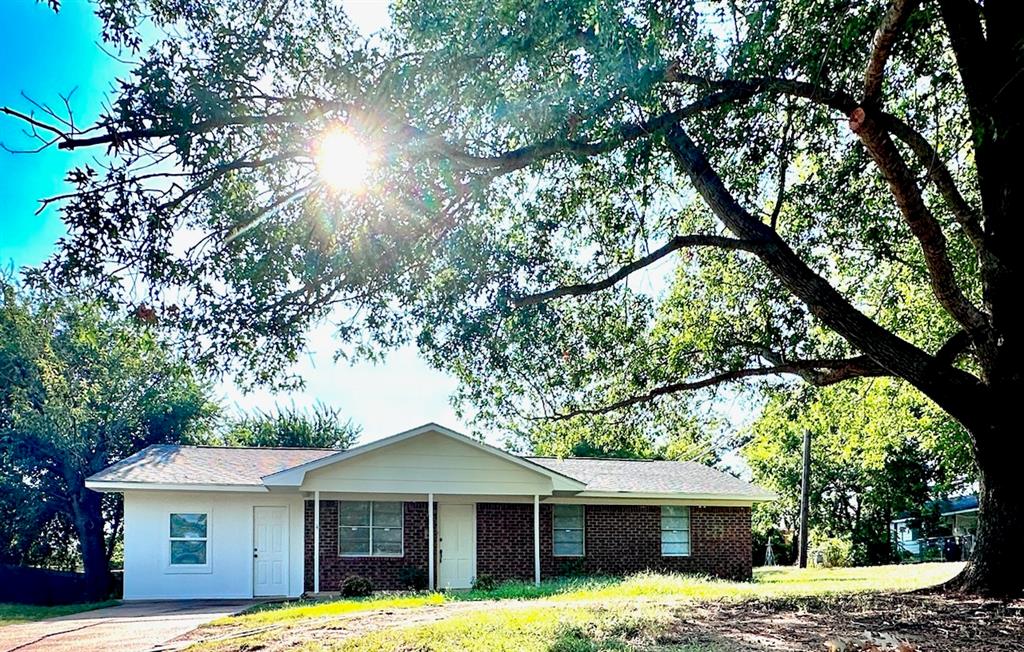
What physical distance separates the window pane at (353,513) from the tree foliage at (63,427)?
6.97 m

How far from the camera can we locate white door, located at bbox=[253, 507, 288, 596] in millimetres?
17984

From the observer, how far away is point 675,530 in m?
20.5

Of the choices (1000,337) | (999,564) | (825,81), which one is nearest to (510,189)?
(825,81)

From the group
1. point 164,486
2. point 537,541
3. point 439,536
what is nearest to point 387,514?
point 439,536

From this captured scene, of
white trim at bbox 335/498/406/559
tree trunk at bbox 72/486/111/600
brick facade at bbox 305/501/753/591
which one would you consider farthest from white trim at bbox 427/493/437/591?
tree trunk at bbox 72/486/111/600

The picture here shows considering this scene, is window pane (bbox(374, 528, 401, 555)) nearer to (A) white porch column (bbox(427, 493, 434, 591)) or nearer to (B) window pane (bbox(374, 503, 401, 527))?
(B) window pane (bbox(374, 503, 401, 527))

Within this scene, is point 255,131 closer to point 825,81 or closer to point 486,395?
point 486,395

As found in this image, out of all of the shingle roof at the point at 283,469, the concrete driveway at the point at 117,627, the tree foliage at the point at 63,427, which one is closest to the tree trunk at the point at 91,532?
the tree foliage at the point at 63,427

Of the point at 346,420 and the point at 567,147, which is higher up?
the point at 567,147

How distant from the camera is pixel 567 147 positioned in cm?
727

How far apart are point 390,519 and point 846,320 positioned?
12354mm

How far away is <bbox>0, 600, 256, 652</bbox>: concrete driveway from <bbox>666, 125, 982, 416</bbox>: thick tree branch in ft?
27.3

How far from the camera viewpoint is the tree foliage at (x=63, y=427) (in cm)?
2195

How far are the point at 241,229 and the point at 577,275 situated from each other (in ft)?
14.6
